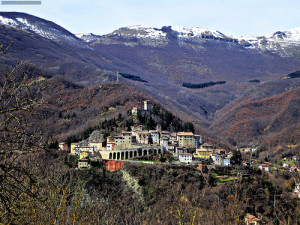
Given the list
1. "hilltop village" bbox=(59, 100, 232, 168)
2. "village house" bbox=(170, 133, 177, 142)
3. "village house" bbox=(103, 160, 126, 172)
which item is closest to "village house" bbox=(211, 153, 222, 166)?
"hilltop village" bbox=(59, 100, 232, 168)

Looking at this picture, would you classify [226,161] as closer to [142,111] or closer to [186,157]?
[186,157]

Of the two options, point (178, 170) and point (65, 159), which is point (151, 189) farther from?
point (65, 159)

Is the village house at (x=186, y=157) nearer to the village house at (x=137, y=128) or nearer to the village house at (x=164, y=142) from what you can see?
the village house at (x=164, y=142)

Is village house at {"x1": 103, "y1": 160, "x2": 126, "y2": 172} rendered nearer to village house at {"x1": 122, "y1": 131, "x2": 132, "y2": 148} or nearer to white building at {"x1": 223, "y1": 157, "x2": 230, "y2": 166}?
village house at {"x1": 122, "y1": 131, "x2": 132, "y2": 148}

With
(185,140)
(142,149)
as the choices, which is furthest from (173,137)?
(142,149)

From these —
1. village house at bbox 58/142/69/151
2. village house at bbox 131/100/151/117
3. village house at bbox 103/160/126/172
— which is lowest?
village house at bbox 103/160/126/172

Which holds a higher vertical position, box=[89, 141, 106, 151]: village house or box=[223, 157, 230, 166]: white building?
box=[89, 141, 106, 151]: village house

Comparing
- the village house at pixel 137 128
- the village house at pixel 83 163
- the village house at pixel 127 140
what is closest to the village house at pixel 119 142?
the village house at pixel 127 140

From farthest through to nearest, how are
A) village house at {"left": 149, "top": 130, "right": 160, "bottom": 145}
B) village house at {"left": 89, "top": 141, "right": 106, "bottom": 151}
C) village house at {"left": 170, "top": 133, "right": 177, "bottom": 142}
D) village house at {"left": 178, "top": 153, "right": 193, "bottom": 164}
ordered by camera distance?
village house at {"left": 170, "top": 133, "right": 177, "bottom": 142} < village house at {"left": 149, "top": 130, "right": 160, "bottom": 145} < village house at {"left": 89, "top": 141, "right": 106, "bottom": 151} < village house at {"left": 178, "top": 153, "right": 193, "bottom": 164}

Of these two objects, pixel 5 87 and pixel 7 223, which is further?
pixel 7 223

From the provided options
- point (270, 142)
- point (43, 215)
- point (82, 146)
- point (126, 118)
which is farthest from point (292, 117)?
point (43, 215)

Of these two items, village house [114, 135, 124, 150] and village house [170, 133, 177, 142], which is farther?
village house [170, 133, 177, 142]
